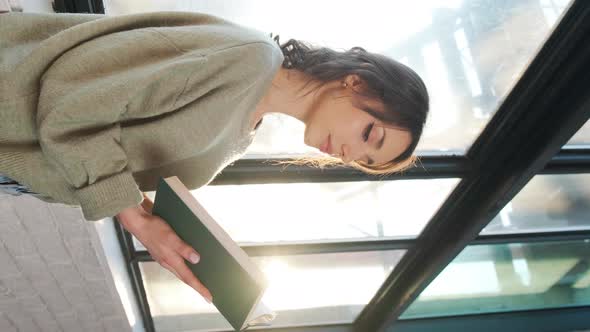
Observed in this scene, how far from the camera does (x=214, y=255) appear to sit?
33.7 inches

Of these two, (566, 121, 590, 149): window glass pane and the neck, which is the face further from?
(566, 121, 590, 149): window glass pane

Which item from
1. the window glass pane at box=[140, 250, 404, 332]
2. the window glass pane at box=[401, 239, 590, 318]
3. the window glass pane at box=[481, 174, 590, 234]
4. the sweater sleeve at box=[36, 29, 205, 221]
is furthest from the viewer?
the window glass pane at box=[401, 239, 590, 318]

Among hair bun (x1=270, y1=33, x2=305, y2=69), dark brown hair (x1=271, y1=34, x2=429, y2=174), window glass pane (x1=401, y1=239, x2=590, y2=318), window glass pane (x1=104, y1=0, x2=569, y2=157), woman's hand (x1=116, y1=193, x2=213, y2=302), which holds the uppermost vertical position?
window glass pane (x1=104, y1=0, x2=569, y2=157)

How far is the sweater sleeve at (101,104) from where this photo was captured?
2.60 ft

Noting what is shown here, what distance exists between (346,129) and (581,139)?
5.46 feet

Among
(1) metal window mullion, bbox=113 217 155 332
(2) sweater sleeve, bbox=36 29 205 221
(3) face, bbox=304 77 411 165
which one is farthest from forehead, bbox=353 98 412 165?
(1) metal window mullion, bbox=113 217 155 332

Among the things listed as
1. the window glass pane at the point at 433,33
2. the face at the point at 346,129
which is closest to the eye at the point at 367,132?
the face at the point at 346,129

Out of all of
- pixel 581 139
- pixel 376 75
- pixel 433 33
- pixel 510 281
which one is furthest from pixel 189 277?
pixel 510 281

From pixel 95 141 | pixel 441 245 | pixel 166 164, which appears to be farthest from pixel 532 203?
pixel 95 141

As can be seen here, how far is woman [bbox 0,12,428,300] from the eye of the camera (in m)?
0.81

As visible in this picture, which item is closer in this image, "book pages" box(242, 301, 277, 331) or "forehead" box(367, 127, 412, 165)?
"book pages" box(242, 301, 277, 331)

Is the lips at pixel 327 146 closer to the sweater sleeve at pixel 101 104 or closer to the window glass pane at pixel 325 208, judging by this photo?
the sweater sleeve at pixel 101 104

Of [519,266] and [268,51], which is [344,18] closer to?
[268,51]

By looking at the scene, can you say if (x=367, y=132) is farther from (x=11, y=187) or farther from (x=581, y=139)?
(x=581, y=139)
